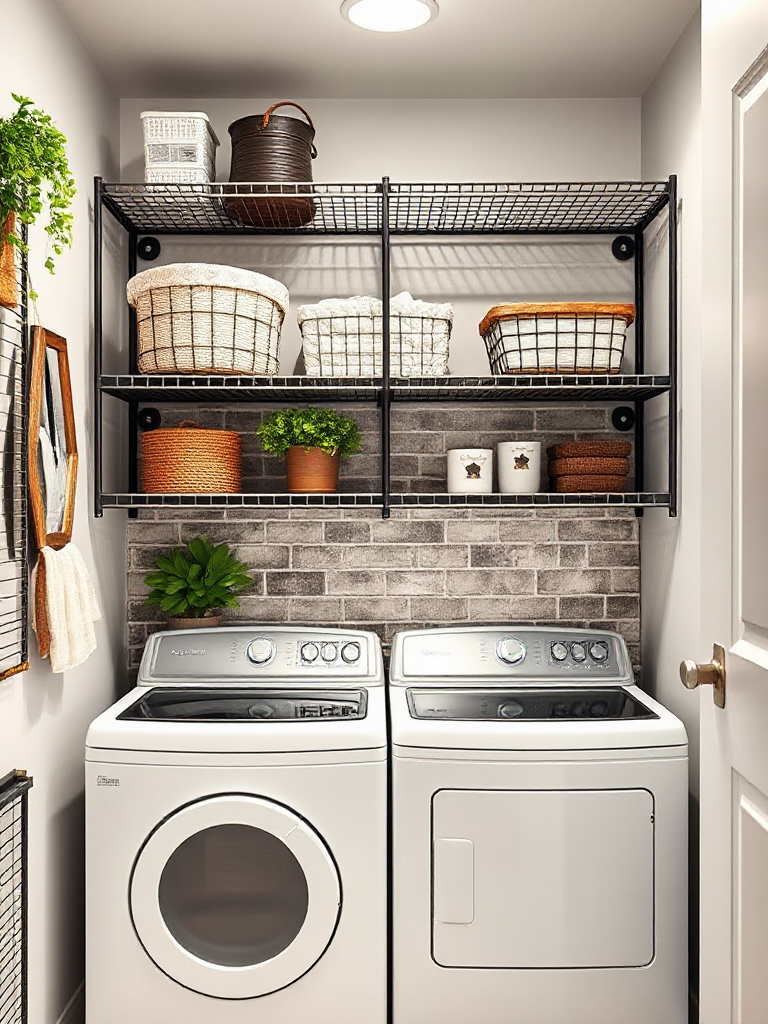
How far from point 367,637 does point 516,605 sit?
0.48m

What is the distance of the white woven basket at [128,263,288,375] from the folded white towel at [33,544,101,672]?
565 mm

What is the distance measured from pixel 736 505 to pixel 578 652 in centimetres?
130

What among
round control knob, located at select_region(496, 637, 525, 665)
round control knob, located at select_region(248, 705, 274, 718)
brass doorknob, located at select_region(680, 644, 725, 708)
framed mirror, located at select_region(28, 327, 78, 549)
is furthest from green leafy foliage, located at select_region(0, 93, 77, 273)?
round control knob, located at select_region(496, 637, 525, 665)

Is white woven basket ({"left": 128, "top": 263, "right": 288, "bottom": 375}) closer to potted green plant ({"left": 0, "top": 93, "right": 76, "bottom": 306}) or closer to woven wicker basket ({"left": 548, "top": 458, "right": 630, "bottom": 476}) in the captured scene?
potted green plant ({"left": 0, "top": 93, "right": 76, "bottom": 306})

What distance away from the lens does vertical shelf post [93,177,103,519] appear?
2232 millimetres

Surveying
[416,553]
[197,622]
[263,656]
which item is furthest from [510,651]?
[197,622]

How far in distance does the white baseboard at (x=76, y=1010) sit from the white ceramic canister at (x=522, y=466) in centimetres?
169

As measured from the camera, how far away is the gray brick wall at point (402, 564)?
103 inches

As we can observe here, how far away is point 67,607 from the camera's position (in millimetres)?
1922

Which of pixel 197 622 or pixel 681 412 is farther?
pixel 197 622

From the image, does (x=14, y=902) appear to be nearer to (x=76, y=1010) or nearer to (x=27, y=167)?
(x=76, y=1010)

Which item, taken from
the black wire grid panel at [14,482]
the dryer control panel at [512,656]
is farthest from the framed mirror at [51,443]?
the dryer control panel at [512,656]

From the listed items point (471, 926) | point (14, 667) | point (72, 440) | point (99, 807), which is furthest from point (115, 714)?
point (471, 926)

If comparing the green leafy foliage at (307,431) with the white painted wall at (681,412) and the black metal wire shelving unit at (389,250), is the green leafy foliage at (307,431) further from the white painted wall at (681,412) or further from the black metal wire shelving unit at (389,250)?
the white painted wall at (681,412)
